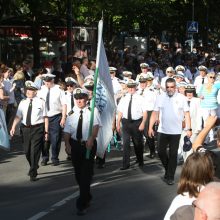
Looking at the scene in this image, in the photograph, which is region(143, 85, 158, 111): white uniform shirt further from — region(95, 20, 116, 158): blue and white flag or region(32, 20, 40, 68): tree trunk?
region(32, 20, 40, 68): tree trunk

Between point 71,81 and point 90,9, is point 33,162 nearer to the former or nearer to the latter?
point 71,81

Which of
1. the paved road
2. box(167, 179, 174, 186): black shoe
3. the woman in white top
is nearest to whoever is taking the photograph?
the woman in white top

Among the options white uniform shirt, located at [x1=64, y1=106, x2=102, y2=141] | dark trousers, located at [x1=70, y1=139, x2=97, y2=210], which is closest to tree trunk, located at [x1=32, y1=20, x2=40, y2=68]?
white uniform shirt, located at [x1=64, y1=106, x2=102, y2=141]

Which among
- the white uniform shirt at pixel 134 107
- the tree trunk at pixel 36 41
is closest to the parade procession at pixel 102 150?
the white uniform shirt at pixel 134 107

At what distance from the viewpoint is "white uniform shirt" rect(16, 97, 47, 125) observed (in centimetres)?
1129

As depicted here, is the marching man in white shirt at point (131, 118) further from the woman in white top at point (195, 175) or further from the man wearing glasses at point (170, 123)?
the woman in white top at point (195, 175)

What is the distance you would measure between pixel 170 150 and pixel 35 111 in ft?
7.93

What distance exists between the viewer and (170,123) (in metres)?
10.8

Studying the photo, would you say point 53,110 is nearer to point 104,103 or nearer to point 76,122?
point 104,103

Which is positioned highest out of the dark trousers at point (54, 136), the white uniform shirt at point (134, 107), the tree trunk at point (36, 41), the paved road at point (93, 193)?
the tree trunk at point (36, 41)

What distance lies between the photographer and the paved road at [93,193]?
8914 mm

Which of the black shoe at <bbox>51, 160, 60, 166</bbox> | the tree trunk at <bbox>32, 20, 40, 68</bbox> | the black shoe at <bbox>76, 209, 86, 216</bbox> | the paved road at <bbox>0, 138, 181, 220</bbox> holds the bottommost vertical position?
the black shoe at <bbox>51, 160, 60, 166</bbox>

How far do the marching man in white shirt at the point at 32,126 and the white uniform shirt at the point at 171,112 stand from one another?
201cm

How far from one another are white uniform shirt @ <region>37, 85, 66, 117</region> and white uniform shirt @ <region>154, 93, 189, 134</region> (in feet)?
8.16
